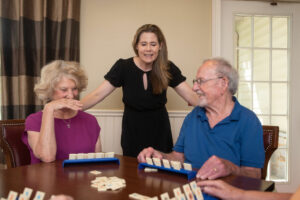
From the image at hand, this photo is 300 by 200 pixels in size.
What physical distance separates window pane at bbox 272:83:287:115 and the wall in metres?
0.93

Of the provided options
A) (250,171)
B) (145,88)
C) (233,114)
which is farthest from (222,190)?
(145,88)

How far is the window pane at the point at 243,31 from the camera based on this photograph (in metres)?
3.55

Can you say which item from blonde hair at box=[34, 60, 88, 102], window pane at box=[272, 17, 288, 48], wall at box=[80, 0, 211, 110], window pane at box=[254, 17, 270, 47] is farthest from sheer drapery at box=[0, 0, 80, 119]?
window pane at box=[272, 17, 288, 48]

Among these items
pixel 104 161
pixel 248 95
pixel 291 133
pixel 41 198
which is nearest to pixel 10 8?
pixel 104 161

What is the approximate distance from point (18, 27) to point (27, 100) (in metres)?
0.70

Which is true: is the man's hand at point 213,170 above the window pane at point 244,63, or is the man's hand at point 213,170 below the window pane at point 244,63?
below

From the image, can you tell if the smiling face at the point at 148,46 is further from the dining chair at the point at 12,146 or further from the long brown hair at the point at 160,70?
the dining chair at the point at 12,146

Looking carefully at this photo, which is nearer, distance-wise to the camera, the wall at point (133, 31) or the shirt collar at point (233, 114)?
the shirt collar at point (233, 114)

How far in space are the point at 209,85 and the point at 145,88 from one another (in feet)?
2.88

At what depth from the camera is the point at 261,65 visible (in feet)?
11.8

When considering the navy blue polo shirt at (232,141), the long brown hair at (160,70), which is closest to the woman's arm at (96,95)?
the long brown hair at (160,70)

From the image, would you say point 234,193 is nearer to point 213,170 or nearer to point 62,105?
point 213,170

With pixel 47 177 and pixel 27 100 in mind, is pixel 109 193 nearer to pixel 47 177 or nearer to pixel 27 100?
pixel 47 177

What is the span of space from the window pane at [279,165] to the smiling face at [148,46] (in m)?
2.13
